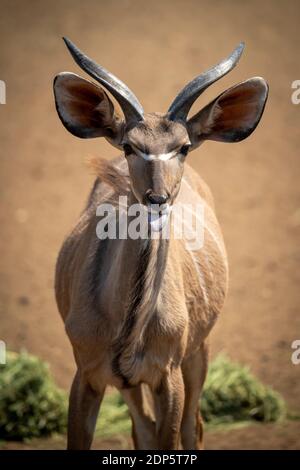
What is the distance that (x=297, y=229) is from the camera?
10.7 metres

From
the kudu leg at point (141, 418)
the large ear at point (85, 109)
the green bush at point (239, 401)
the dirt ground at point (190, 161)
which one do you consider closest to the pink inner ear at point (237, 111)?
the large ear at point (85, 109)

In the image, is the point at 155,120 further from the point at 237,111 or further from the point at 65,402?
the point at 65,402

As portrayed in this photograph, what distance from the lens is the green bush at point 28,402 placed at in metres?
7.20

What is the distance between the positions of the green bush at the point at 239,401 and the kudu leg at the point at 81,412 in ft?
7.49

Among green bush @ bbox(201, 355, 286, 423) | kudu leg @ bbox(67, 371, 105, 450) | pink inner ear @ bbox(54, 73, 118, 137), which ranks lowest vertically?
green bush @ bbox(201, 355, 286, 423)

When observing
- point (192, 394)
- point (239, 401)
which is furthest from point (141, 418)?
point (239, 401)

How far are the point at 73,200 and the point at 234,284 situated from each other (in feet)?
7.62

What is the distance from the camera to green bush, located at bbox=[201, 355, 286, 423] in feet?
25.1

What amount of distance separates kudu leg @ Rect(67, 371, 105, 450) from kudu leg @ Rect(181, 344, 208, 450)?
0.97 m

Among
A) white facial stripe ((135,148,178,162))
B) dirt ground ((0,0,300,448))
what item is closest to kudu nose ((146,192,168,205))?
white facial stripe ((135,148,178,162))

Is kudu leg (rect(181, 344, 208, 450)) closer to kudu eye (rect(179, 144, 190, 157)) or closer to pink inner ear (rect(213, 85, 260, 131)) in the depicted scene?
pink inner ear (rect(213, 85, 260, 131))

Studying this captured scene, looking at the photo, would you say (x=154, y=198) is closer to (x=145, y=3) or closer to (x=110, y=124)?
(x=110, y=124)

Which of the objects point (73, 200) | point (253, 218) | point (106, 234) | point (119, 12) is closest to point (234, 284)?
point (253, 218)

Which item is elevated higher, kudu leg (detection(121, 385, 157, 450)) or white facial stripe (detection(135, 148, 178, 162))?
white facial stripe (detection(135, 148, 178, 162))
